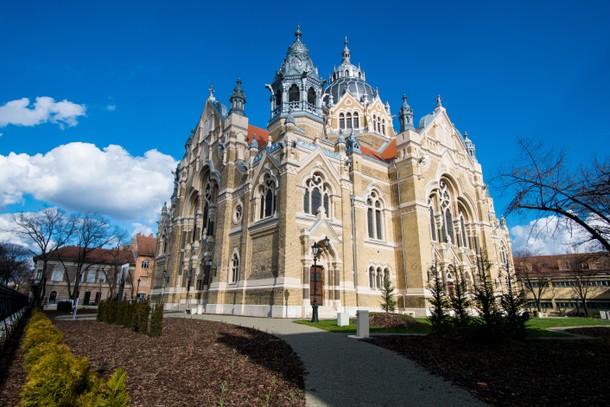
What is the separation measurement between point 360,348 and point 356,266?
14253 mm

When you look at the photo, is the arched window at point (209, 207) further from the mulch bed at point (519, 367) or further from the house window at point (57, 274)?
the house window at point (57, 274)

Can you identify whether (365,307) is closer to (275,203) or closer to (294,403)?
(275,203)

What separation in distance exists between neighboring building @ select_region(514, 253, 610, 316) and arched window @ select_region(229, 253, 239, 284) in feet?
132

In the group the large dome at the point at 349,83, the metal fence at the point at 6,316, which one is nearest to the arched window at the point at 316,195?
the metal fence at the point at 6,316

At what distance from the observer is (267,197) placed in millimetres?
24391

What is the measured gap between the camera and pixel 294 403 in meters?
5.56

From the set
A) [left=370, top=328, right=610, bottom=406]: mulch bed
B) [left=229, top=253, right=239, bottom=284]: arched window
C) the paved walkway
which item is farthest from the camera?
[left=229, top=253, right=239, bottom=284]: arched window

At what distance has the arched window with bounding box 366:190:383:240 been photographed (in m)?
27.0

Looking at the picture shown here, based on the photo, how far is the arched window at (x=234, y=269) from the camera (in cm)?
2477

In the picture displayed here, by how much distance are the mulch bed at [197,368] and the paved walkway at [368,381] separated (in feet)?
1.27

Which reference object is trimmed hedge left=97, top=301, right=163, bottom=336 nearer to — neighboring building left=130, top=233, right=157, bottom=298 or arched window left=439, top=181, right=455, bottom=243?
arched window left=439, top=181, right=455, bottom=243

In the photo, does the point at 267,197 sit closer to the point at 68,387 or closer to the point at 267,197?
the point at 267,197

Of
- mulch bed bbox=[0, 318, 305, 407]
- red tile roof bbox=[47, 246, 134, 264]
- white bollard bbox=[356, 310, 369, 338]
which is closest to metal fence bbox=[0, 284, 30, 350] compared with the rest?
mulch bed bbox=[0, 318, 305, 407]

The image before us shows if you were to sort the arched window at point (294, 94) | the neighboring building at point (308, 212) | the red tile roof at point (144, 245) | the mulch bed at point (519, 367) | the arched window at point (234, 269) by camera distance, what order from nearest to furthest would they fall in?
1. the mulch bed at point (519, 367)
2. the neighboring building at point (308, 212)
3. the arched window at point (234, 269)
4. the arched window at point (294, 94)
5. the red tile roof at point (144, 245)
